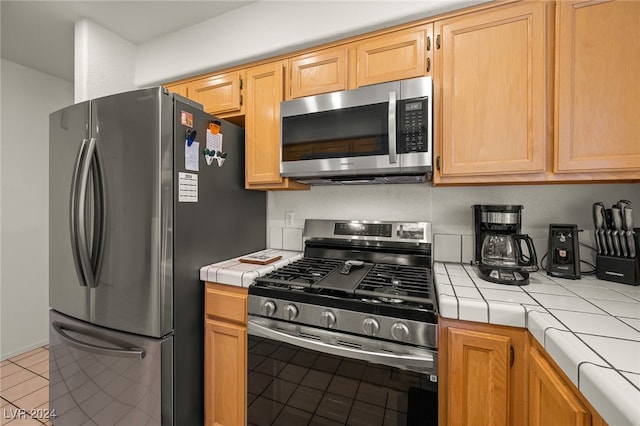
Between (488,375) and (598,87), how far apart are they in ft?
3.99

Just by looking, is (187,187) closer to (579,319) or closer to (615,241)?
(579,319)

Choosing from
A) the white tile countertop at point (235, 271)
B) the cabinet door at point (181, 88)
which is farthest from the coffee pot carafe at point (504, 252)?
the cabinet door at point (181, 88)

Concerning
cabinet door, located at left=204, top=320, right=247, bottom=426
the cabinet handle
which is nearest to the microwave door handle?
the cabinet handle

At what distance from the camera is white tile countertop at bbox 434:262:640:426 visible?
1.72 ft

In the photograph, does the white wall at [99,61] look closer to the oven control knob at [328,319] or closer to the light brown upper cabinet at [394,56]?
the light brown upper cabinet at [394,56]

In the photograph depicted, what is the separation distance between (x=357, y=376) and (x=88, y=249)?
1.44m

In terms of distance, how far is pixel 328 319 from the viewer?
3.63 feet

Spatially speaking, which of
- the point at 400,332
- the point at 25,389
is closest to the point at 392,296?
the point at 400,332

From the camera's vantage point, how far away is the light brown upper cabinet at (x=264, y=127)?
5.35 ft

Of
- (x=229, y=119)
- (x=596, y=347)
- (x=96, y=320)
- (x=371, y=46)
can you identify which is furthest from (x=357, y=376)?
(x=229, y=119)

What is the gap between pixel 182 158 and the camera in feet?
4.38

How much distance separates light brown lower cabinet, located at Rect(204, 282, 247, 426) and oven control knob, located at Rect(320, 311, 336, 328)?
434 mm

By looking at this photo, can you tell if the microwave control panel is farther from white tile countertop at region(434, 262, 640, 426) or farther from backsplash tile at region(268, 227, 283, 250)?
backsplash tile at region(268, 227, 283, 250)

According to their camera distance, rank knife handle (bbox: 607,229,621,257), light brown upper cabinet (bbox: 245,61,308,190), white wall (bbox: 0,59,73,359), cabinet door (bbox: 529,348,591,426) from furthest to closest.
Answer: white wall (bbox: 0,59,73,359)
light brown upper cabinet (bbox: 245,61,308,190)
knife handle (bbox: 607,229,621,257)
cabinet door (bbox: 529,348,591,426)
